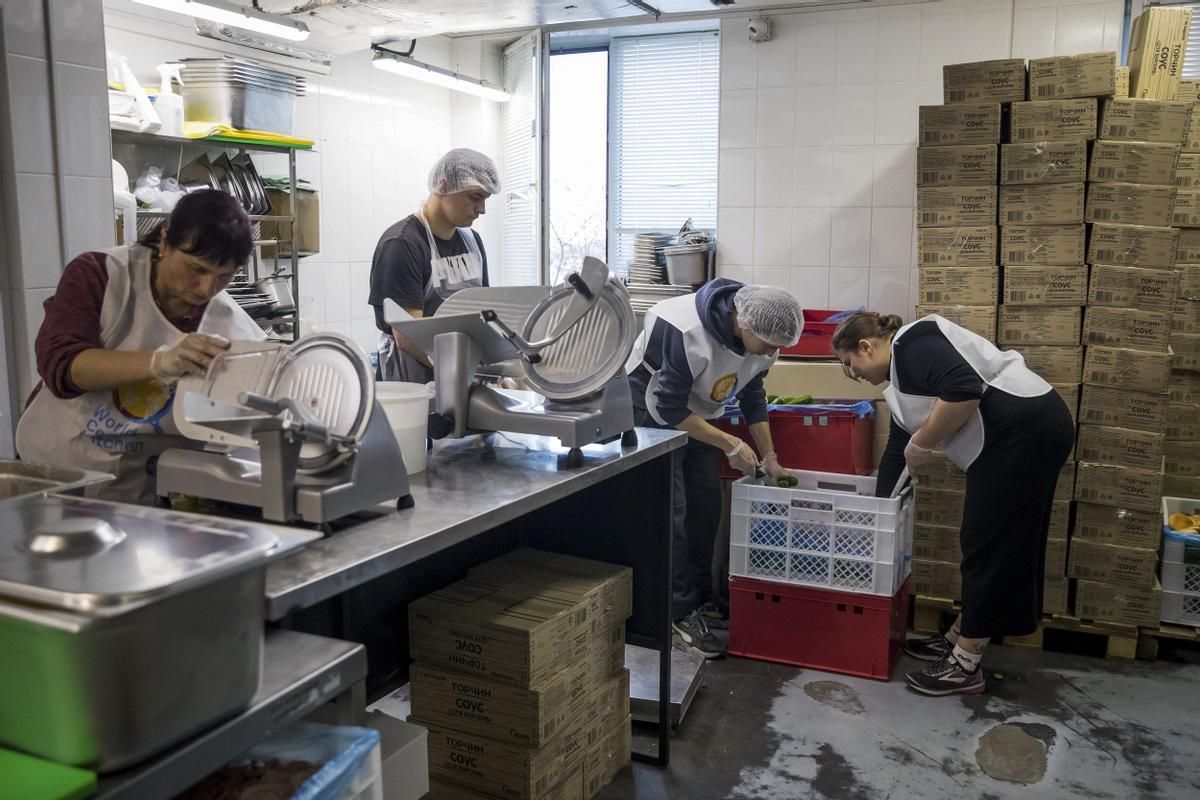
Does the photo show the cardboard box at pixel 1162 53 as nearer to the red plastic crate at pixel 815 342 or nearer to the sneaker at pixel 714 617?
the red plastic crate at pixel 815 342

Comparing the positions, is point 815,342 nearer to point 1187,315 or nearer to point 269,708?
point 1187,315

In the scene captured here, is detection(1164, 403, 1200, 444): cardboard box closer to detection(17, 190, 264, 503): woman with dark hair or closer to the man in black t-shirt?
the man in black t-shirt

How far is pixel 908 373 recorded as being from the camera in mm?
3229

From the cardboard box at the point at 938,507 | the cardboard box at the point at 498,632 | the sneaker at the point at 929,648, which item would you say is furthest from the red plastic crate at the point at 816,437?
the cardboard box at the point at 498,632

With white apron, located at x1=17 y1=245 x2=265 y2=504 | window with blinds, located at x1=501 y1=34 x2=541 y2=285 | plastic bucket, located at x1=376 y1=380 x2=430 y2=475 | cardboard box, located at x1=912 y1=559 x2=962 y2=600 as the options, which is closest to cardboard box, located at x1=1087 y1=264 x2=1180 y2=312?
cardboard box, located at x1=912 y1=559 x2=962 y2=600

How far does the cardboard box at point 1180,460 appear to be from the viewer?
13.3 ft

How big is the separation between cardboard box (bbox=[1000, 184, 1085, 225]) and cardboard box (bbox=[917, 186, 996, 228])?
0.05 meters

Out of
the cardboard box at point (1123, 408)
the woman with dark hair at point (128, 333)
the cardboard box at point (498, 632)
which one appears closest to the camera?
the woman with dark hair at point (128, 333)

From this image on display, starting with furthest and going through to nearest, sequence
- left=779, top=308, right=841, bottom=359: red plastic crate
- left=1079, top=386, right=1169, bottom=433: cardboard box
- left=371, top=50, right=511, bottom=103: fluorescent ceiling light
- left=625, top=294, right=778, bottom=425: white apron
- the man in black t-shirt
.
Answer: left=371, top=50, right=511, bottom=103: fluorescent ceiling light → left=779, top=308, right=841, bottom=359: red plastic crate → left=1079, top=386, right=1169, bottom=433: cardboard box → left=625, top=294, right=778, bottom=425: white apron → the man in black t-shirt

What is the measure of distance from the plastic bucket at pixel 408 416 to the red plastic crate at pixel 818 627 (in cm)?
178

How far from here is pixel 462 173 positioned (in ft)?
10.4

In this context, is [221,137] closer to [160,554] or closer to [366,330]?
[366,330]

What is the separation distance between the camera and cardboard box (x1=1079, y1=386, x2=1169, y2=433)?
358 cm

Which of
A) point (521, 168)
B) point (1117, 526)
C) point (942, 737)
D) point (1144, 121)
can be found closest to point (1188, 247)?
point (1144, 121)
